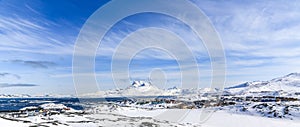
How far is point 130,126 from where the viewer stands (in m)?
44.1

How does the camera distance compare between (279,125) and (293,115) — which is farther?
(293,115)

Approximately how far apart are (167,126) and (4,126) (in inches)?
952

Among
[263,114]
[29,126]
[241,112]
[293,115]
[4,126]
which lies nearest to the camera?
[4,126]

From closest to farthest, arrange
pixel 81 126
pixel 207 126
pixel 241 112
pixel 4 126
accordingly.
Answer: pixel 4 126, pixel 81 126, pixel 207 126, pixel 241 112

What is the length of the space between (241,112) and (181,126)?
3629 cm

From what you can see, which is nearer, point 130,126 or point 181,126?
point 130,126

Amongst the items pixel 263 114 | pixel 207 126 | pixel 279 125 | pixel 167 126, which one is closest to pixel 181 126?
pixel 167 126

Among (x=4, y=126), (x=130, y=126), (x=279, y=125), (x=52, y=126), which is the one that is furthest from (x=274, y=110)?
(x=4, y=126)

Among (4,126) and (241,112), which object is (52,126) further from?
(241,112)

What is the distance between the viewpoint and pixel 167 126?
1810 inches

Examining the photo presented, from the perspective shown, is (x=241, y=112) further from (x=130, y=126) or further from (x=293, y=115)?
(x=130, y=126)

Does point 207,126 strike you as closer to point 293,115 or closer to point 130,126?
point 130,126

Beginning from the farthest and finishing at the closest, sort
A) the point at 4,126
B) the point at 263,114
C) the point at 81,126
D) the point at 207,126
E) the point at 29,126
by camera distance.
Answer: the point at 263,114
the point at 207,126
the point at 81,126
the point at 29,126
the point at 4,126

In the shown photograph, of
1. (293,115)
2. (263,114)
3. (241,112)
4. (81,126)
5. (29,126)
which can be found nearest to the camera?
(29,126)
